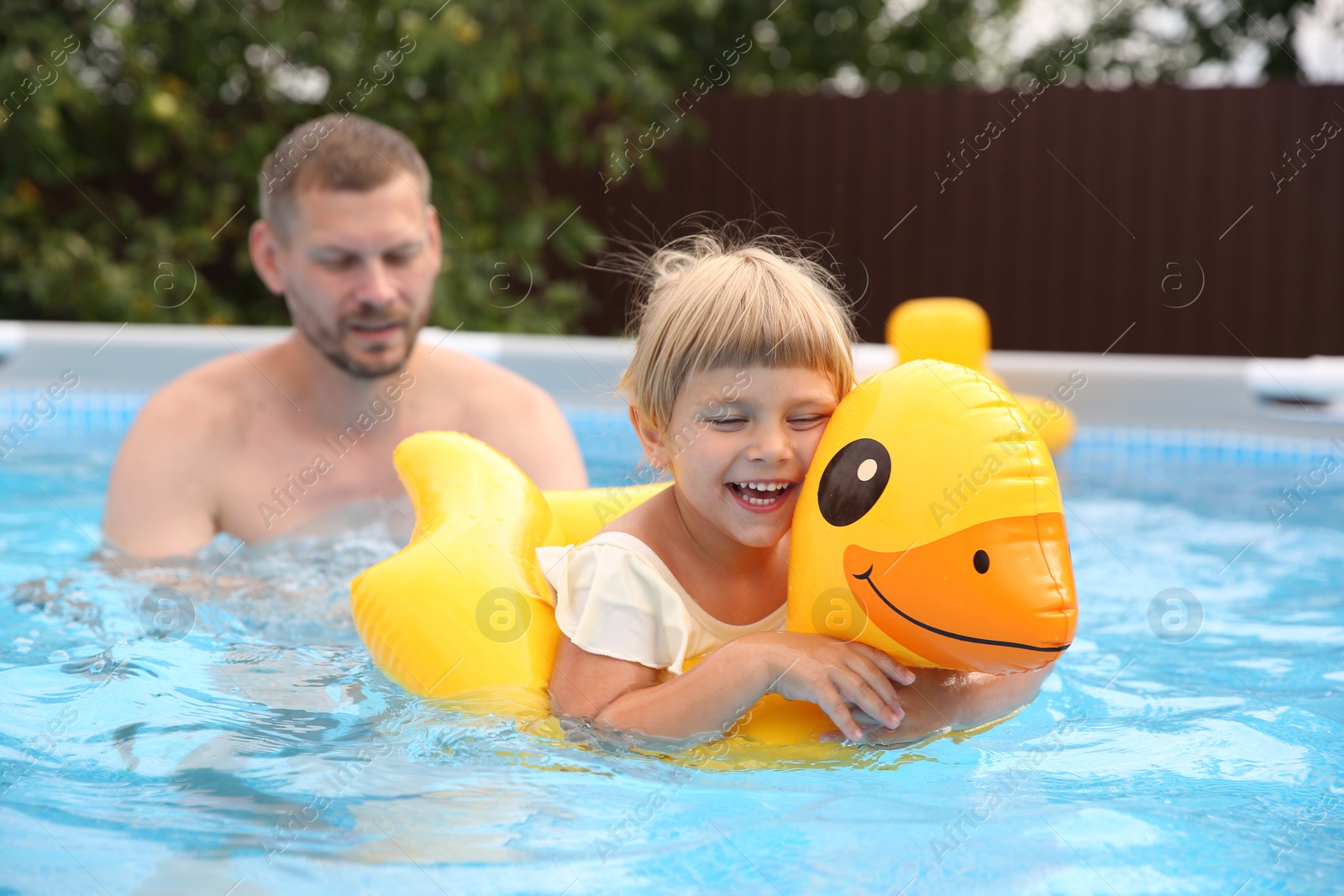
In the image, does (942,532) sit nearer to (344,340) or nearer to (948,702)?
(948,702)

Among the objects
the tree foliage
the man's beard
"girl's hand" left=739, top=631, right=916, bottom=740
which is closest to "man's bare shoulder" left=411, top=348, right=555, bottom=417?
the man's beard

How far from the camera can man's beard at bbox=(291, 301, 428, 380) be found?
10.8 feet

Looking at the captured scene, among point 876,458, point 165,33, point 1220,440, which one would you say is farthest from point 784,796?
point 165,33

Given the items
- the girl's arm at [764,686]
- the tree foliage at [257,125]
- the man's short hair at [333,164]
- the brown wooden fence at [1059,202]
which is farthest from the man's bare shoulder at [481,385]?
the brown wooden fence at [1059,202]

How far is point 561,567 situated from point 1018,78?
440 inches

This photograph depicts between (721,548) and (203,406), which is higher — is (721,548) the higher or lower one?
the lower one

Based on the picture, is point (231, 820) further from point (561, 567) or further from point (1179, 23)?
point (1179, 23)

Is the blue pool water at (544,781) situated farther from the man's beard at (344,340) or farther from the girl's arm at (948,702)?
the man's beard at (344,340)

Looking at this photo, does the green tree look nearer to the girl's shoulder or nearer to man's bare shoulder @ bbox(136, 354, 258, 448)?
man's bare shoulder @ bbox(136, 354, 258, 448)

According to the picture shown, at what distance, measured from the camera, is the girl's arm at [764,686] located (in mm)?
1874

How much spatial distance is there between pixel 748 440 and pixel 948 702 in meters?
0.51

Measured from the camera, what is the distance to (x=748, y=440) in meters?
1.98

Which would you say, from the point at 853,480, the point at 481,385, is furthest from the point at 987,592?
the point at 481,385

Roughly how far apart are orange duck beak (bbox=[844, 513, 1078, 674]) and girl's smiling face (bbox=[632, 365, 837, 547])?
0.78 ft
